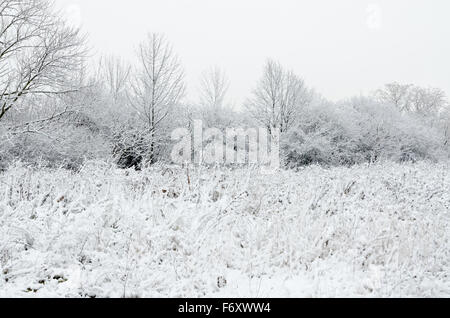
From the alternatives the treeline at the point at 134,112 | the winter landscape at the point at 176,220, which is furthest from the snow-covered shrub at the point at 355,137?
the winter landscape at the point at 176,220

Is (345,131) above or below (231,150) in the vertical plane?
above

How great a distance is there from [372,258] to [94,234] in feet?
10.2

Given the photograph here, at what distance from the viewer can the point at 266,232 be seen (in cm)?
381

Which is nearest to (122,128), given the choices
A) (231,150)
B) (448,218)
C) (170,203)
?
(231,150)

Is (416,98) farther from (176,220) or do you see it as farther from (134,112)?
(176,220)

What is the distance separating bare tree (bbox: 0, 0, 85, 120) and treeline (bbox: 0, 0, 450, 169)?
34 millimetres

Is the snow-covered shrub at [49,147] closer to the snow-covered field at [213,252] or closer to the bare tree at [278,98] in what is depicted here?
the snow-covered field at [213,252]

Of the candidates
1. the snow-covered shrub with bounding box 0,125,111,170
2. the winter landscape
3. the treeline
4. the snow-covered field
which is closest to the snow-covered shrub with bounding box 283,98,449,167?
the treeline

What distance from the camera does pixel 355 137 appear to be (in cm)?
2147

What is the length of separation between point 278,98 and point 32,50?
1484 centimetres

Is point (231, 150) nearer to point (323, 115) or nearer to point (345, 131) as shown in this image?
point (323, 115)

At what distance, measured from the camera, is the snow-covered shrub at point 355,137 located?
64.1 feet

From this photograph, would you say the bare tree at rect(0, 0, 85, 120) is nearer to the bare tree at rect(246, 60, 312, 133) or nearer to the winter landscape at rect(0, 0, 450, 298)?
the winter landscape at rect(0, 0, 450, 298)

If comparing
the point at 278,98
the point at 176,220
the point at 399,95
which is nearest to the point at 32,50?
the point at 176,220
